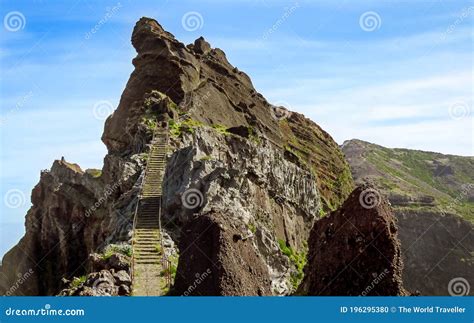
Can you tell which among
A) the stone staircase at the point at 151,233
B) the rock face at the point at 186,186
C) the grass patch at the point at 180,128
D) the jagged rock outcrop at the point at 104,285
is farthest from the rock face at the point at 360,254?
the grass patch at the point at 180,128

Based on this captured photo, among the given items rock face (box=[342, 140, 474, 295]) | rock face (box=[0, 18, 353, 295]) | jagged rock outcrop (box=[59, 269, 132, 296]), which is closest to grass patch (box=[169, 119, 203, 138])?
rock face (box=[0, 18, 353, 295])

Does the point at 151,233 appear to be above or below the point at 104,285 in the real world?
above

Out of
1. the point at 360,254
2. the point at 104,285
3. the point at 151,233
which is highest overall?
the point at 151,233

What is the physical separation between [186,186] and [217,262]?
18.2 meters

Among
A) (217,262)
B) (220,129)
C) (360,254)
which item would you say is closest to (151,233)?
(217,262)

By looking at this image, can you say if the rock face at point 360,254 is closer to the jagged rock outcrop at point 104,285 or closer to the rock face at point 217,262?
the rock face at point 217,262

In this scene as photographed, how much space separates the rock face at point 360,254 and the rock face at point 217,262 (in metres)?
1.70

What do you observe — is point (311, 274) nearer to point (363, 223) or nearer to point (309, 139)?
point (363, 223)

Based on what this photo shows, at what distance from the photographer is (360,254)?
60.4 feet

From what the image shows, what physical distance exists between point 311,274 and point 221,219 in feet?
9.49

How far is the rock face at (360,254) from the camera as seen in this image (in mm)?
18250

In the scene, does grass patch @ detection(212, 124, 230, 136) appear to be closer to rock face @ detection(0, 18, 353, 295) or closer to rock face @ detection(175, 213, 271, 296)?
rock face @ detection(0, 18, 353, 295)

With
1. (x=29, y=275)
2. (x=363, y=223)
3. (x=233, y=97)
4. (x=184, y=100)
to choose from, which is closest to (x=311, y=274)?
(x=363, y=223)

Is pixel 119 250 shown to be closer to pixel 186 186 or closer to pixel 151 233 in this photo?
pixel 151 233
